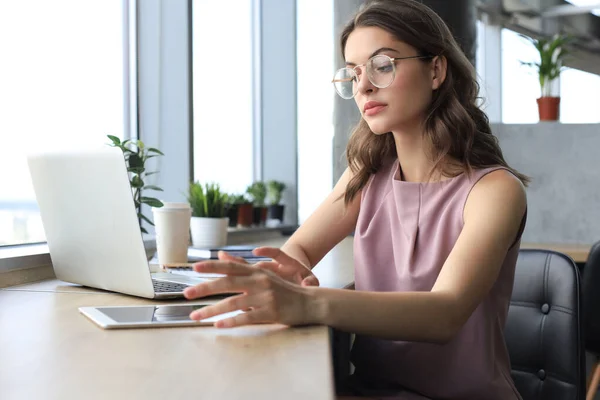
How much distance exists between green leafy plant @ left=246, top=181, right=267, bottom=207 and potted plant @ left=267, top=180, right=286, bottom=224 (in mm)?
89

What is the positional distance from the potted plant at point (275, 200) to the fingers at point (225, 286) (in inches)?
106

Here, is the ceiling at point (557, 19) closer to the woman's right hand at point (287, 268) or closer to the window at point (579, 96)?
the window at point (579, 96)

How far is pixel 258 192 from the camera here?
3.62 m

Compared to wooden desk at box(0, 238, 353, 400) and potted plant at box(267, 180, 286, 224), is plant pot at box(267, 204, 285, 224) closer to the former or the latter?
potted plant at box(267, 180, 286, 224)

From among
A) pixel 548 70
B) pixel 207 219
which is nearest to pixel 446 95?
pixel 207 219

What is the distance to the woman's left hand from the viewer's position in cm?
102

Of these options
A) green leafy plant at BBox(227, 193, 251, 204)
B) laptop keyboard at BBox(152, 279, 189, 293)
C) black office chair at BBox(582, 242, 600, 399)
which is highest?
green leafy plant at BBox(227, 193, 251, 204)

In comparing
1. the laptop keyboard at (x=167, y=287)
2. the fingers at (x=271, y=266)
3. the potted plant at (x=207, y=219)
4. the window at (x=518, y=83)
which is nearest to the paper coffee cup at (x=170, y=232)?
the laptop keyboard at (x=167, y=287)

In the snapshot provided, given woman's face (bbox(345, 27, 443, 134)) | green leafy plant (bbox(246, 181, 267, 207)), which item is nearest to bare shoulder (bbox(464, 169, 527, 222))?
woman's face (bbox(345, 27, 443, 134))

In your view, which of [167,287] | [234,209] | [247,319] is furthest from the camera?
[234,209]

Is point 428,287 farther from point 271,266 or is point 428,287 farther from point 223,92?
point 223,92

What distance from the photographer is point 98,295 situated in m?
1.42

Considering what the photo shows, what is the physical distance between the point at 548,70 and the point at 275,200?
6.46 ft

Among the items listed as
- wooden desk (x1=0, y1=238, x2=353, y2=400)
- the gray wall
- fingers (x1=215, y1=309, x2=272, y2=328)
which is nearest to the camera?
wooden desk (x1=0, y1=238, x2=353, y2=400)
